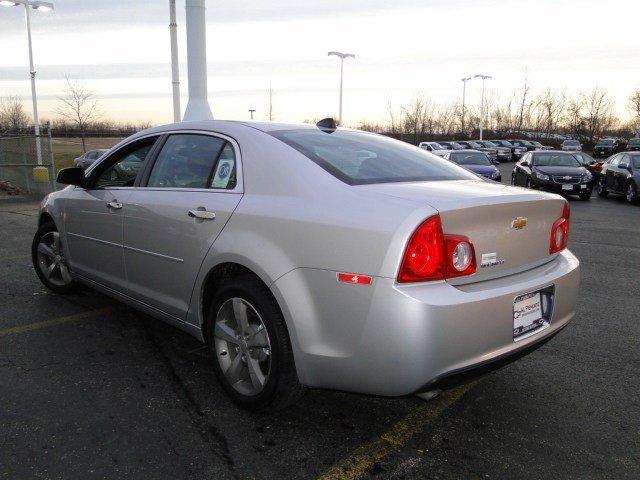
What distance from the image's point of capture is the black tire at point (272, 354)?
9.36ft

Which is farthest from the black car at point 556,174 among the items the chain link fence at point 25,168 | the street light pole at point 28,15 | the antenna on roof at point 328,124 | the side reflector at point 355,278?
the street light pole at point 28,15

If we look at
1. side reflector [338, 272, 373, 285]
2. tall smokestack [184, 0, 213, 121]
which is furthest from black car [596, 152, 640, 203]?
side reflector [338, 272, 373, 285]

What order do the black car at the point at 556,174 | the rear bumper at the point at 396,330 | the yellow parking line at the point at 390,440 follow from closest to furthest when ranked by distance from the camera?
the rear bumper at the point at 396,330 < the yellow parking line at the point at 390,440 < the black car at the point at 556,174

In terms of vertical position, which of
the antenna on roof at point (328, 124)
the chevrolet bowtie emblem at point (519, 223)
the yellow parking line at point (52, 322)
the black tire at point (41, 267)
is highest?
the antenna on roof at point (328, 124)

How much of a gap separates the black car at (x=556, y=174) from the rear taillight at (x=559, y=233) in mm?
14494

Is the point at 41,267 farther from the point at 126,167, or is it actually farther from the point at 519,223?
the point at 519,223

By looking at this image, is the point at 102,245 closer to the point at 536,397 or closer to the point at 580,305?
the point at 536,397

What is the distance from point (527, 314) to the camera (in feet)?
9.34

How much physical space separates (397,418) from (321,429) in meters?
0.45

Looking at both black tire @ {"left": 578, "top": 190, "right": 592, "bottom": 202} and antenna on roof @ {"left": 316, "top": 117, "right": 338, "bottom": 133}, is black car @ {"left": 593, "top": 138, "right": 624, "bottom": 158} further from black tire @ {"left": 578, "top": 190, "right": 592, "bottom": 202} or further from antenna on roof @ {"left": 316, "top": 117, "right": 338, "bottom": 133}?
antenna on roof @ {"left": 316, "top": 117, "right": 338, "bottom": 133}

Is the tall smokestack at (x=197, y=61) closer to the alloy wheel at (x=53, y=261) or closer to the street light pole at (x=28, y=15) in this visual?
the alloy wheel at (x=53, y=261)

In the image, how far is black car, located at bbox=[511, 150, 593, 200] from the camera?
54.5 ft

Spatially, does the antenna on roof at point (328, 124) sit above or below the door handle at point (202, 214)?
above

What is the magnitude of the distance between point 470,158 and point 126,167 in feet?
59.3
